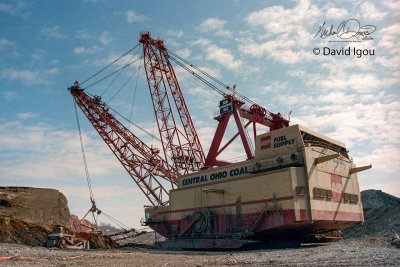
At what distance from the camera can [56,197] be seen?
146 ft

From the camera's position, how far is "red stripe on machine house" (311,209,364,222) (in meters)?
26.3

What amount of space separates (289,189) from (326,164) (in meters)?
5.33

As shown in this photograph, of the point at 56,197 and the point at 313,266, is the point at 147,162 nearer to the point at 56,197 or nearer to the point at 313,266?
the point at 56,197

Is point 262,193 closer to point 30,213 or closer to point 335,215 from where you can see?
point 335,215

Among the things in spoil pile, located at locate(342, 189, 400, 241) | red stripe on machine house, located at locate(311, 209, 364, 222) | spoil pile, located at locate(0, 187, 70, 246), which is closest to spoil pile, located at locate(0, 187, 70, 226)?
spoil pile, located at locate(0, 187, 70, 246)

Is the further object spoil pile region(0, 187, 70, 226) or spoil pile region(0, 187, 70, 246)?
spoil pile region(0, 187, 70, 226)

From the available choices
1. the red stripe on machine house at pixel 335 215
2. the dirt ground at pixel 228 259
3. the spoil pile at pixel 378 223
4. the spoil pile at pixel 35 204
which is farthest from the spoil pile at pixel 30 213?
the spoil pile at pixel 378 223

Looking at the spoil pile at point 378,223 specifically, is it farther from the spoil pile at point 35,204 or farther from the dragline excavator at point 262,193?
the spoil pile at point 35,204

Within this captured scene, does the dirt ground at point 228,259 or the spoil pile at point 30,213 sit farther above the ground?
the spoil pile at point 30,213

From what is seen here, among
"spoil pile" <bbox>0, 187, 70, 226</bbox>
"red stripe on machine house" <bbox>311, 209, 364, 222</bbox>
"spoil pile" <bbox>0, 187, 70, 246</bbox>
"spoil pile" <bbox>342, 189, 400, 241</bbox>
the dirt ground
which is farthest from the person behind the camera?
"spoil pile" <bbox>0, 187, 70, 226</bbox>

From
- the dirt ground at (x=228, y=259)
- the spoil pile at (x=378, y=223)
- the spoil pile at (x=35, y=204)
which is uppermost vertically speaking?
the spoil pile at (x=35, y=204)

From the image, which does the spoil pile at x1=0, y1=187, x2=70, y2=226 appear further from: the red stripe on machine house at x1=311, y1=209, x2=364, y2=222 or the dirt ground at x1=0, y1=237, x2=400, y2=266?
the red stripe on machine house at x1=311, y1=209, x2=364, y2=222

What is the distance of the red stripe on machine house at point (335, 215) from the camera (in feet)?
86.4

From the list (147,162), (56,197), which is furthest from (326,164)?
(56,197)
